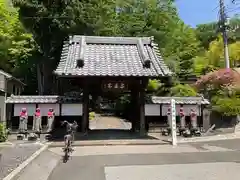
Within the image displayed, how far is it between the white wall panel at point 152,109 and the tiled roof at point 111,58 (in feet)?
12.0

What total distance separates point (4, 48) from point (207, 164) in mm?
31526

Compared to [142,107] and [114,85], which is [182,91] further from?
[114,85]

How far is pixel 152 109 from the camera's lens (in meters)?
22.1

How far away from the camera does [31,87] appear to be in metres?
40.4

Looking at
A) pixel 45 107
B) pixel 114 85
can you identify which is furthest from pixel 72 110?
pixel 114 85

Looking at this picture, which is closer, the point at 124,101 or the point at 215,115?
the point at 215,115

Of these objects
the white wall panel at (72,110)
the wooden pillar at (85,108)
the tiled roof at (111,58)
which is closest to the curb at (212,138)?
the tiled roof at (111,58)

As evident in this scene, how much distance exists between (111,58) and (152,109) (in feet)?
16.4

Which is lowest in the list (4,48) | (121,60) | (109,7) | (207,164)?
(207,164)

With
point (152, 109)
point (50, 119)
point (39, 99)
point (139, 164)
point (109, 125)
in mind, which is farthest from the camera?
point (109, 125)

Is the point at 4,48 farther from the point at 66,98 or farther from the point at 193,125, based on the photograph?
the point at 193,125

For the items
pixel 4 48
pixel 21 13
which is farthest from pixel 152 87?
pixel 4 48

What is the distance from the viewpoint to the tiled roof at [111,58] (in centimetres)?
1716

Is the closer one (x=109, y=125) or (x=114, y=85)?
(x=114, y=85)
